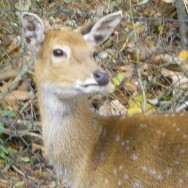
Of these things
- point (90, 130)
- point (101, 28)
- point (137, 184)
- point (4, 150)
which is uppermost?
point (101, 28)

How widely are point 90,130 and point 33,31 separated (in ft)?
2.43

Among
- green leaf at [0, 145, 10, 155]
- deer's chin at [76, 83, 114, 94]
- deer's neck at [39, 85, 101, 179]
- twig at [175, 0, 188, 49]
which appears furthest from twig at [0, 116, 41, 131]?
deer's chin at [76, 83, 114, 94]

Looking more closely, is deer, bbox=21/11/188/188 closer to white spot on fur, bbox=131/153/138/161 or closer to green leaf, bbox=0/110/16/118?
white spot on fur, bbox=131/153/138/161

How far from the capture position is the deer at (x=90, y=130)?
4516 millimetres

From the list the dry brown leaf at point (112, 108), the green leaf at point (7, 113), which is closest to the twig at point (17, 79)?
the green leaf at point (7, 113)

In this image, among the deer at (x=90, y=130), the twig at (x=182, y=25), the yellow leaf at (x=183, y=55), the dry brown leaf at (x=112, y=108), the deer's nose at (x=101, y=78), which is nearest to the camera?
the deer's nose at (x=101, y=78)

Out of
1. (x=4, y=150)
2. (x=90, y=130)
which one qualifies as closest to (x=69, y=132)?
(x=90, y=130)

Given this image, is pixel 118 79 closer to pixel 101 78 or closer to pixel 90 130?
pixel 90 130

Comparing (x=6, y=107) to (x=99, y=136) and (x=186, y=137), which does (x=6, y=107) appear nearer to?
(x=99, y=136)

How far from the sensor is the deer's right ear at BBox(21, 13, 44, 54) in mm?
4801

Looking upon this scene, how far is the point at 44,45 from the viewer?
4.81 metres

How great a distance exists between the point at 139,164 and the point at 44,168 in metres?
1.55

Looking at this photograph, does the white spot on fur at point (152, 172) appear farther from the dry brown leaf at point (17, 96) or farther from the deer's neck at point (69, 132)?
the dry brown leaf at point (17, 96)

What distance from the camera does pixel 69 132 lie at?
15.7ft
